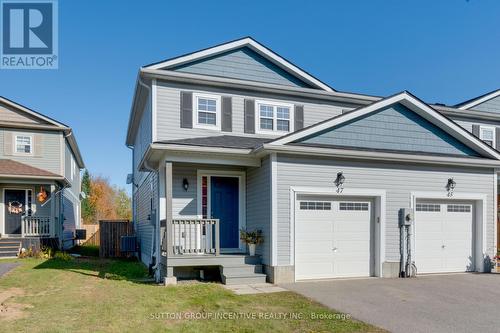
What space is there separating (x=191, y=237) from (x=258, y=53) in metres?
6.33

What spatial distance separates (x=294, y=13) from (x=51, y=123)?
11875mm

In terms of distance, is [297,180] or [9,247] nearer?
[297,180]

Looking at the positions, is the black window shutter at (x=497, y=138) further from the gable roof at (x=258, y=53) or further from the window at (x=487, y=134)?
the gable roof at (x=258, y=53)

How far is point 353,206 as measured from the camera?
31.1 feet

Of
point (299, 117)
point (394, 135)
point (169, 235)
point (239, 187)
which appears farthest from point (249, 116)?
point (169, 235)

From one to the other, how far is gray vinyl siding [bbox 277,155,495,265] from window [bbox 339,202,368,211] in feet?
1.52

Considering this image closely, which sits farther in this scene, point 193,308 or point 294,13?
point 294,13

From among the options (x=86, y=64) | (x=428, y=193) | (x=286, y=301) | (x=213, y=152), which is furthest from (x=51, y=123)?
(x=428, y=193)

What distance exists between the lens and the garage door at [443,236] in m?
9.92

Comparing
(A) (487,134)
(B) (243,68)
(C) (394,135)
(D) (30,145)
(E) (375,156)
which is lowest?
(E) (375,156)

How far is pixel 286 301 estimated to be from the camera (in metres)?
6.64

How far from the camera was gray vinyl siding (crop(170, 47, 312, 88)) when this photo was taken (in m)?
11.2

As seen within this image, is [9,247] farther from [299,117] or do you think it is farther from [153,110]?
[299,117]

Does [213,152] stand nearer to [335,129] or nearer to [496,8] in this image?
[335,129]
